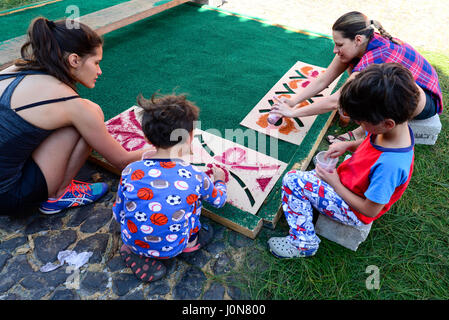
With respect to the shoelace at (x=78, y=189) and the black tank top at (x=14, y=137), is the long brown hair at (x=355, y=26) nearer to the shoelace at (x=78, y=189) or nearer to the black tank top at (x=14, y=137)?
the black tank top at (x=14, y=137)

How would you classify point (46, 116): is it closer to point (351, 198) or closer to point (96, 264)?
point (96, 264)

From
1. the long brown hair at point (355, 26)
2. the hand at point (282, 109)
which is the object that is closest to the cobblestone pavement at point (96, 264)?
the hand at point (282, 109)

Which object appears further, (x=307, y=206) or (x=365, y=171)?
(x=307, y=206)

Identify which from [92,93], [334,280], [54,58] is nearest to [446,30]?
[334,280]

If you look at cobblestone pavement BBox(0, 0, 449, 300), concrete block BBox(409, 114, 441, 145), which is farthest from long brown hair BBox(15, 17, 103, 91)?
concrete block BBox(409, 114, 441, 145)

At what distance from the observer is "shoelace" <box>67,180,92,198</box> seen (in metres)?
1.82

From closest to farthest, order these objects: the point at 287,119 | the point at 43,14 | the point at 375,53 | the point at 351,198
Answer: the point at 351,198
the point at 375,53
the point at 287,119
the point at 43,14

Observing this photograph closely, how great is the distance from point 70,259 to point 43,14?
359 centimetres

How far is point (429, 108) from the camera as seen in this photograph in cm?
212

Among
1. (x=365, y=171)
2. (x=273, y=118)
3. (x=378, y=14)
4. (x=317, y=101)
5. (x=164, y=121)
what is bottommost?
(x=273, y=118)

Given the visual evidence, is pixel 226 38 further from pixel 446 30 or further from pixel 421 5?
pixel 421 5

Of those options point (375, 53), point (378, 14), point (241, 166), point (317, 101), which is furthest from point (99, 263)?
point (378, 14)

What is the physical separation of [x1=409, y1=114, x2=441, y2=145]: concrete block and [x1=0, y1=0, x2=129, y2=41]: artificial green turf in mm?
3889

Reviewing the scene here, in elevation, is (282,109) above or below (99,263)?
above
